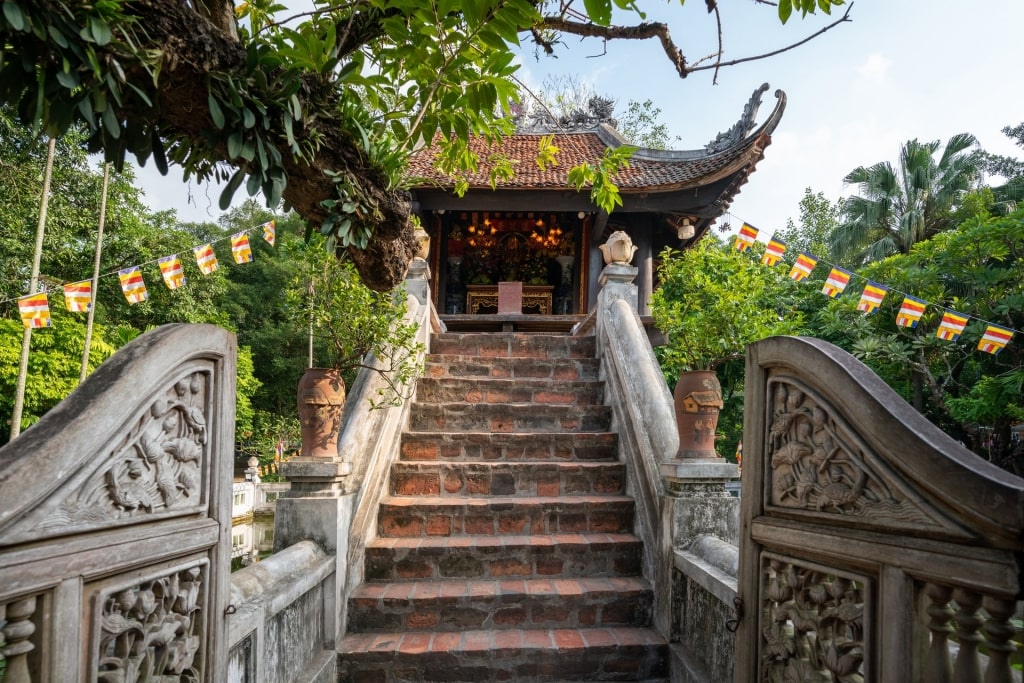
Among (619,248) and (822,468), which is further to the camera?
(619,248)

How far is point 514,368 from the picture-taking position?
496 cm

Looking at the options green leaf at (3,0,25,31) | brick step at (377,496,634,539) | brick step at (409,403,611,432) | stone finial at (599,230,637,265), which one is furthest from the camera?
stone finial at (599,230,637,265)

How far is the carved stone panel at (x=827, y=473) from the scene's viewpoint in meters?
1.15

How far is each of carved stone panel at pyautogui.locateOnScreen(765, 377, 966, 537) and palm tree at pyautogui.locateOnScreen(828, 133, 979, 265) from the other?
1686cm

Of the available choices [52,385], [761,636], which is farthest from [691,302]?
[52,385]

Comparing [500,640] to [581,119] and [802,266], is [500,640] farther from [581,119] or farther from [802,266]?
[581,119]

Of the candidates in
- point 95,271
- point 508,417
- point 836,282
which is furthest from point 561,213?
point 95,271

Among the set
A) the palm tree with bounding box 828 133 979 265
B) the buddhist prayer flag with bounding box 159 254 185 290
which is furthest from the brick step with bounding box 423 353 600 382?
the palm tree with bounding box 828 133 979 265

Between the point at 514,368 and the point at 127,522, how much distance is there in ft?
12.7

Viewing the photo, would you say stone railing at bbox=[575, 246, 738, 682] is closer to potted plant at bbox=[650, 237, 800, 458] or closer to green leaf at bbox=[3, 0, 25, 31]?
potted plant at bbox=[650, 237, 800, 458]

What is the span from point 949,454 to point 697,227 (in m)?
9.60

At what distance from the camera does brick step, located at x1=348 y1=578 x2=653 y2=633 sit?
278 centimetres

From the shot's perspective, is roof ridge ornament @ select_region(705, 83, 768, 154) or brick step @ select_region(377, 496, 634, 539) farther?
roof ridge ornament @ select_region(705, 83, 768, 154)

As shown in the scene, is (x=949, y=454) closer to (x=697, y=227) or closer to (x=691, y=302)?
(x=691, y=302)
